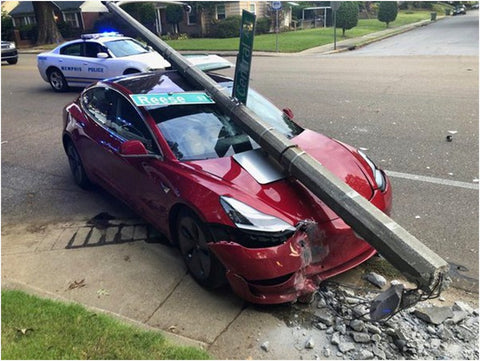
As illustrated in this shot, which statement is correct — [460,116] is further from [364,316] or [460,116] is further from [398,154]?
[364,316]

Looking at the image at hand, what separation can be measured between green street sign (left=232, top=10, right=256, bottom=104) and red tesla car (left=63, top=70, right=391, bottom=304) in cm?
34

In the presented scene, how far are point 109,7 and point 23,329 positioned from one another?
5254 mm

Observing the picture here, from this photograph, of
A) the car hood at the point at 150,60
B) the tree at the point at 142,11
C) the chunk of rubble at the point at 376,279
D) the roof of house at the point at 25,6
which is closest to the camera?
the chunk of rubble at the point at 376,279

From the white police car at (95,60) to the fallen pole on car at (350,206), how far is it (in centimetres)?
747

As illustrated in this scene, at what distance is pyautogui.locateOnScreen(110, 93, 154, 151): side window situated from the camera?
14.0 feet

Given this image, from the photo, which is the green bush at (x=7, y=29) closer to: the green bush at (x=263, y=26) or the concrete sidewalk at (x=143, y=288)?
the green bush at (x=263, y=26)

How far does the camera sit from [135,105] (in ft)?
14.5

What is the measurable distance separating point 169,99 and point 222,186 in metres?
1.26

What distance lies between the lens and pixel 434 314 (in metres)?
3.26

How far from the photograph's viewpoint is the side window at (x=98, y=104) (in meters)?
5.01

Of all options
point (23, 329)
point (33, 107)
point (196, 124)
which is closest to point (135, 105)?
point (196, 124)

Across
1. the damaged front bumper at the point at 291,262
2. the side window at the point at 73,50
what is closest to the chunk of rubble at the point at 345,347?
the damaged front bumper at the point at 291,262

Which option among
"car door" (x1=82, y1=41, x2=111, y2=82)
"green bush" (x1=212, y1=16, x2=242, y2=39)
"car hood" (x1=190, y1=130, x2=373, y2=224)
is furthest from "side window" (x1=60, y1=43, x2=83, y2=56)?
"green bush" (x1=212, y1=16, x2=242, y2=39)

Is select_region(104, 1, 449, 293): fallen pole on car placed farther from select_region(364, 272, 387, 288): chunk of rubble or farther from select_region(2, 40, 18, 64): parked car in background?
select_region(2, 40, 18, 64): parked car in background
